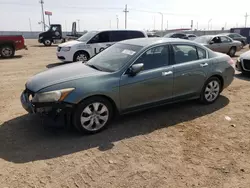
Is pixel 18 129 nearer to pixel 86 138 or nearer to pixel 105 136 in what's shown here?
pixel 86 138

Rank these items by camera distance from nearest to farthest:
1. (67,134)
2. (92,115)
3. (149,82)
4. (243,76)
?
(92,115) < (67,134) < (149,82) < (243,76)

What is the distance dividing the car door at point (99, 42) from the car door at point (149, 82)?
6.63m

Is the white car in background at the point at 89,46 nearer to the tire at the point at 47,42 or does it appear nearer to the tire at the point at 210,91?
the tire at the point at 210,91

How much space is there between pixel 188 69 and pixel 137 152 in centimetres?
222

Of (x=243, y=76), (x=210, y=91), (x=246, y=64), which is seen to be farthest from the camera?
(x=243, y=76)

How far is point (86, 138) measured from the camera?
13.1 ft

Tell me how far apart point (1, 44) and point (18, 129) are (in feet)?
37.5

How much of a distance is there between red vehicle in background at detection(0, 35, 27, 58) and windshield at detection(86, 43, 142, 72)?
10.8 meters

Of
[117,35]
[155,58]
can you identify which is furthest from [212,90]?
[117,35]

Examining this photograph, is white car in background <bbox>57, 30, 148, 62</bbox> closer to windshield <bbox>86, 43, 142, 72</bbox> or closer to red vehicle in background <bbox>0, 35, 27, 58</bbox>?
red vehicle in background <bbox>0, 35, 27, 58</bbox>

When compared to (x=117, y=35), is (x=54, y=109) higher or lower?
lower

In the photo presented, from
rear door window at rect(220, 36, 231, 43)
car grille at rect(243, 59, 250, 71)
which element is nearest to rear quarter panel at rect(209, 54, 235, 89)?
car grille at rect(243, 59, 250, 71)

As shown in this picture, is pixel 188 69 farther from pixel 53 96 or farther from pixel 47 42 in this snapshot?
pixel 47 42

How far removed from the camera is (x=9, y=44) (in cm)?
1409
